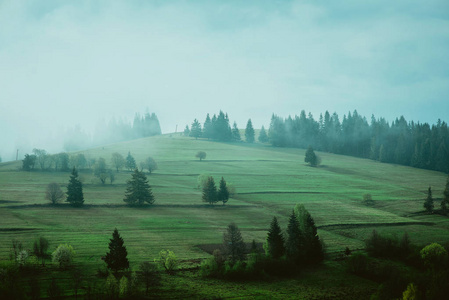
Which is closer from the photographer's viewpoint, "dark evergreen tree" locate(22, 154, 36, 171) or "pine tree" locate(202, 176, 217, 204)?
"pine tree" locate(202, 176, 217, 204)

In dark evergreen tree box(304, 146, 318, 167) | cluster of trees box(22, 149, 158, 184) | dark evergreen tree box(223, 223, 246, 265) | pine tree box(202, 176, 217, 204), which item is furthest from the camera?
dark evergreen tree box(304, 146, 318, 167)

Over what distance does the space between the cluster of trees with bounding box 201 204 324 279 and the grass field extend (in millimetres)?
3268

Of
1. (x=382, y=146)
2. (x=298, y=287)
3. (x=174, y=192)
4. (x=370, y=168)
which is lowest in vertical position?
(x=298, y=287)

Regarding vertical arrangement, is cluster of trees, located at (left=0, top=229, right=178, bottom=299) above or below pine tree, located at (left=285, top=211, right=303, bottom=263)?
below

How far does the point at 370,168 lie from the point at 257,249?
107532 millimetres

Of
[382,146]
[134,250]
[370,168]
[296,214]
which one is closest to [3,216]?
[134,250]

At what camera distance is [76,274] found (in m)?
43.5

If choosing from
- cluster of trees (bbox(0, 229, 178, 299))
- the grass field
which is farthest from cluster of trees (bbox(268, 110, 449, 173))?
cluster of trees (bbox(0, 229, 178, 299))

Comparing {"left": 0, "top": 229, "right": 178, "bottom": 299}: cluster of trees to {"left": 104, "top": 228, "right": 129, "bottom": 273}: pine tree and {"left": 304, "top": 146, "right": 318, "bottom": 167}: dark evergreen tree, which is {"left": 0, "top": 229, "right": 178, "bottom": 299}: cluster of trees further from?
{"left": 304, "top": 146, "right": 318, "bottom": 167}: dark evergreen tree

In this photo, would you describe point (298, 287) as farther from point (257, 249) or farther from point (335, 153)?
point (335, 153)

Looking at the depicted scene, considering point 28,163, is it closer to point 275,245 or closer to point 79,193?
point 79,193

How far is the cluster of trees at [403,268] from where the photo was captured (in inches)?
1504

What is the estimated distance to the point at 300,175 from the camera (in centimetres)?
12544

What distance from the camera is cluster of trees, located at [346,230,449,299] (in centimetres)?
3820
